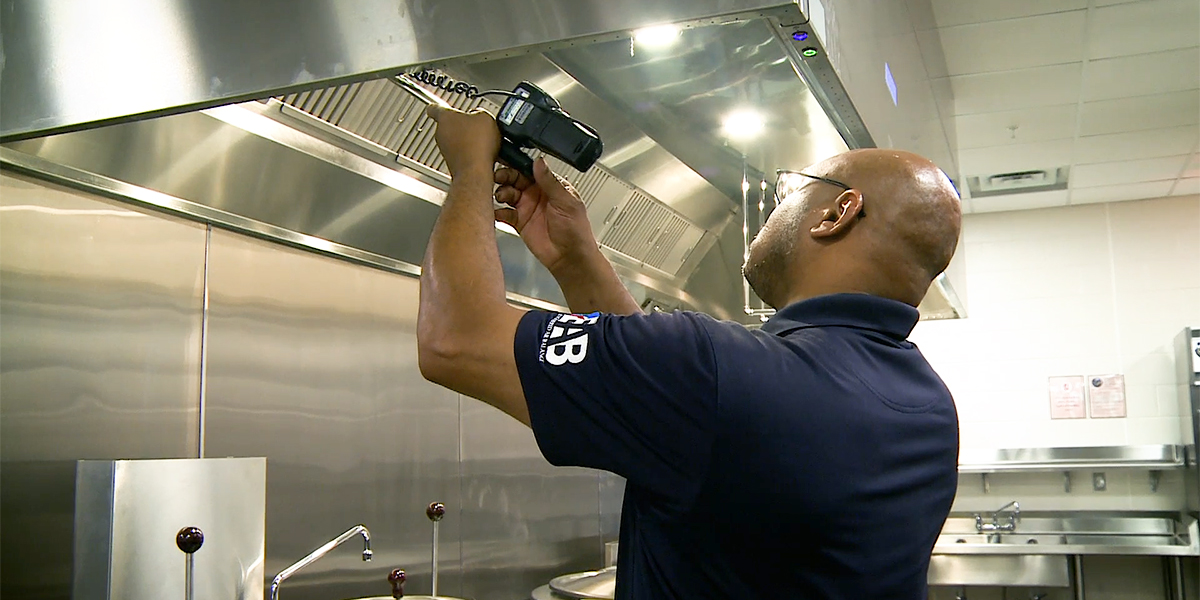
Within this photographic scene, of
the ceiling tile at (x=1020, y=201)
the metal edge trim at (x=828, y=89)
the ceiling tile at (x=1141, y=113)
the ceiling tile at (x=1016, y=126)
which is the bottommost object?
the metal edge trim at (x=828, y=89)

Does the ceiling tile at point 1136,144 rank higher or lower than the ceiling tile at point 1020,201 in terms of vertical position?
higher

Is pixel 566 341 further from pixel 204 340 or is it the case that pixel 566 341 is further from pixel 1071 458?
pixel 1071 458

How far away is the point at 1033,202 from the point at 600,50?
4.67 metres

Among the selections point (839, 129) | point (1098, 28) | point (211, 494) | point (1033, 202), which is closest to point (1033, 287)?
point (1033, 202)

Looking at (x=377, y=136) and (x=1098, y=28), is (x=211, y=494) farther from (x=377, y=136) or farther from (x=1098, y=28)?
(x=1098, y=28)

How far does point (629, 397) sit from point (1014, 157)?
14.5 feet

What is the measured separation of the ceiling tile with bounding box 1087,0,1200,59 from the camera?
3.20 m

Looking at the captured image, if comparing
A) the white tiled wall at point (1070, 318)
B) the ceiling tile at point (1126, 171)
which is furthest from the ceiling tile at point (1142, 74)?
the white tiled wall at point (1070, 318)

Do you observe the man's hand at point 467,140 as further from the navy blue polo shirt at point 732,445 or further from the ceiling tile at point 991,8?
the ceiling tile at point 991,8

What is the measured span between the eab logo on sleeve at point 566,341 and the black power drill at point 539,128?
261 millimetres

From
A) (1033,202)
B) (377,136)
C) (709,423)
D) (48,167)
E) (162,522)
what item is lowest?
(162,522)

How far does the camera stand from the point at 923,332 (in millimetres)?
5977

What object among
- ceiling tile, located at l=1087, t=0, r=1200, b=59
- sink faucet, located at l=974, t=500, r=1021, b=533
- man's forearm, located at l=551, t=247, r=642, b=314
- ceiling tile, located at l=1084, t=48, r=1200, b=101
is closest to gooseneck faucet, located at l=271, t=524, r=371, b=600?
man's forearm, located at l=551, t=247, r=642, b=314

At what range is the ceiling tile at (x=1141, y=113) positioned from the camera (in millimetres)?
4086
